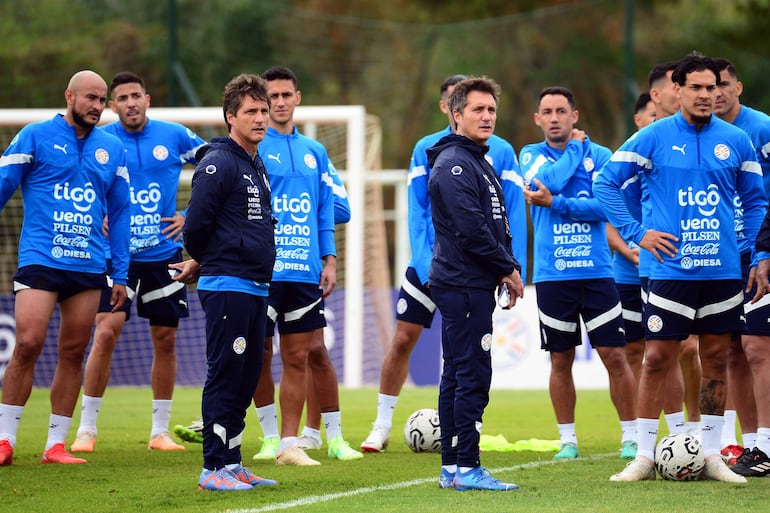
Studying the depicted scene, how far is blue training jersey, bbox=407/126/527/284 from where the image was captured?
955cm

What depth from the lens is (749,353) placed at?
8.24 meters

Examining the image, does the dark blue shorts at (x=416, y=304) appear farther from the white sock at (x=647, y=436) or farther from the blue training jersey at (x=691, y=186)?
the white sock at (x=647, y=436)

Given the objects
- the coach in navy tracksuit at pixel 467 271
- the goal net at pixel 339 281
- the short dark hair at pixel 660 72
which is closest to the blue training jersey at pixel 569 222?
the short dark hair at pixel 660 72

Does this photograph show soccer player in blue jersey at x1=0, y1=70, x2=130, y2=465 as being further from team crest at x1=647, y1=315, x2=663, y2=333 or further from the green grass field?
team crest at x1=647, y1=315, x2=663, y2=333

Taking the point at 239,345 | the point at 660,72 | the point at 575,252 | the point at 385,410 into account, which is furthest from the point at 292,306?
the point at 660,72

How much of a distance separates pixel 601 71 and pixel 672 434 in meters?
26.2

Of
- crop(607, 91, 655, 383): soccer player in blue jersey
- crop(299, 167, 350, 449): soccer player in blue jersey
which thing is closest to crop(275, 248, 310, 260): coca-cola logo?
crop(299, 167, 350, 449): soccer player in blue jersey

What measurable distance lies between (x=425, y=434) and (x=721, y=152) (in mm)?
3345

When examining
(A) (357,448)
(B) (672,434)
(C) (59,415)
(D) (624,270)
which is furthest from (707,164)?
(C) (59,415)

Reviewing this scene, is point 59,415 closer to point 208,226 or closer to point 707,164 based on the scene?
point 208,226

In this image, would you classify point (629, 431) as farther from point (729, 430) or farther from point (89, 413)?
point (89, 413)

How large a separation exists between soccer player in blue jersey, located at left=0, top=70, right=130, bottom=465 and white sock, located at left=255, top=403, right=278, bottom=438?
1.33 meters

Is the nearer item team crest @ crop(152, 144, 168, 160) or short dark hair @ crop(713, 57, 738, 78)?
short dark hair @ crop(713, 57, 738, 78)

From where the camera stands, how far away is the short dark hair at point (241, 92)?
739 cm
